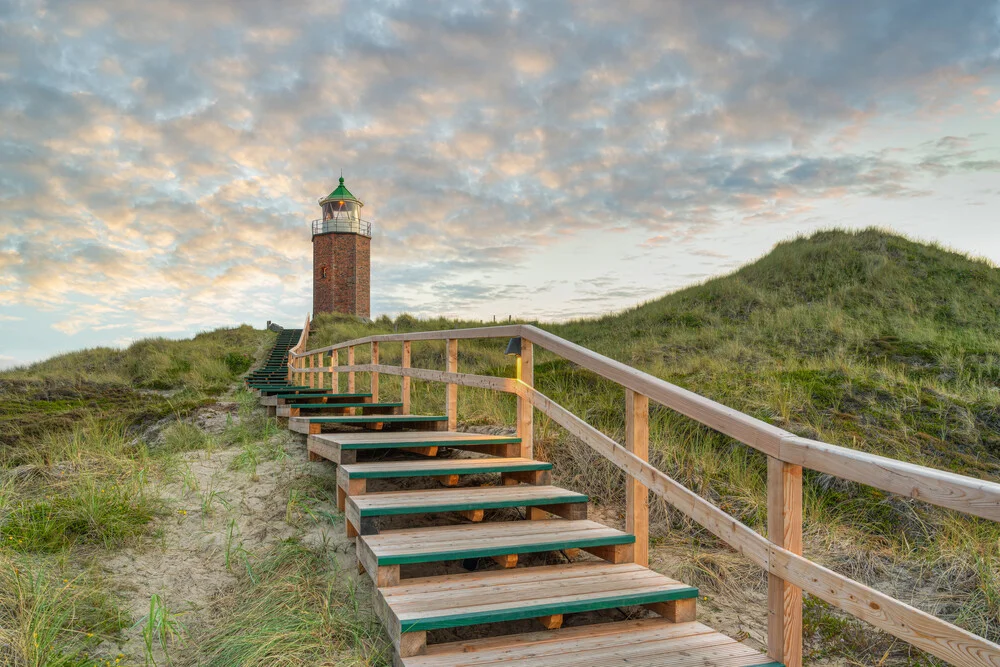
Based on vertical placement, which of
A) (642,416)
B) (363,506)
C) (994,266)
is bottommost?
(363,506)

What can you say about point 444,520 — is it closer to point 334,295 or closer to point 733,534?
point 733,534

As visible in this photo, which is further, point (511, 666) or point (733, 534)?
point (733, 534)

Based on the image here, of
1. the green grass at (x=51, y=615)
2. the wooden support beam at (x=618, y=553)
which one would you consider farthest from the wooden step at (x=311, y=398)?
the wooden support beam at (x=618, y=553)

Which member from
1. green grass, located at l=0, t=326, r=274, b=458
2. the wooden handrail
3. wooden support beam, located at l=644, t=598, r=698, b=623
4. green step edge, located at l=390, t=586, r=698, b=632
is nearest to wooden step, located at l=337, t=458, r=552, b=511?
the wooden handrail

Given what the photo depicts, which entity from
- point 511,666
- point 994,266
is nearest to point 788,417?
point 511,666

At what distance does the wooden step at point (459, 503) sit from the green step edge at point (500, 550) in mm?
410

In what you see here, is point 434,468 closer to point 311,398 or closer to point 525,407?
point 525,407

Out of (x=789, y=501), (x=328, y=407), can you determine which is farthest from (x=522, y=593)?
(x=328, y=407)

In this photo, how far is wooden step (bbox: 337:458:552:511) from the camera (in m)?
4.33

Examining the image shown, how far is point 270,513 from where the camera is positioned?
16.1 ft

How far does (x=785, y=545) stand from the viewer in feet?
8.64

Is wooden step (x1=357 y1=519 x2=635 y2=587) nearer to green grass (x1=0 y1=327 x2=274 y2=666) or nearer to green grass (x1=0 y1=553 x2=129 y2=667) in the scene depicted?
green grass (x1=0 y1=327 x2=274 y2=666)

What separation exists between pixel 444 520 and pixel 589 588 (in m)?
1.80

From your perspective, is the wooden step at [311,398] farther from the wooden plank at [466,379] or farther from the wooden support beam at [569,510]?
the wooden support beam at [569,510]
